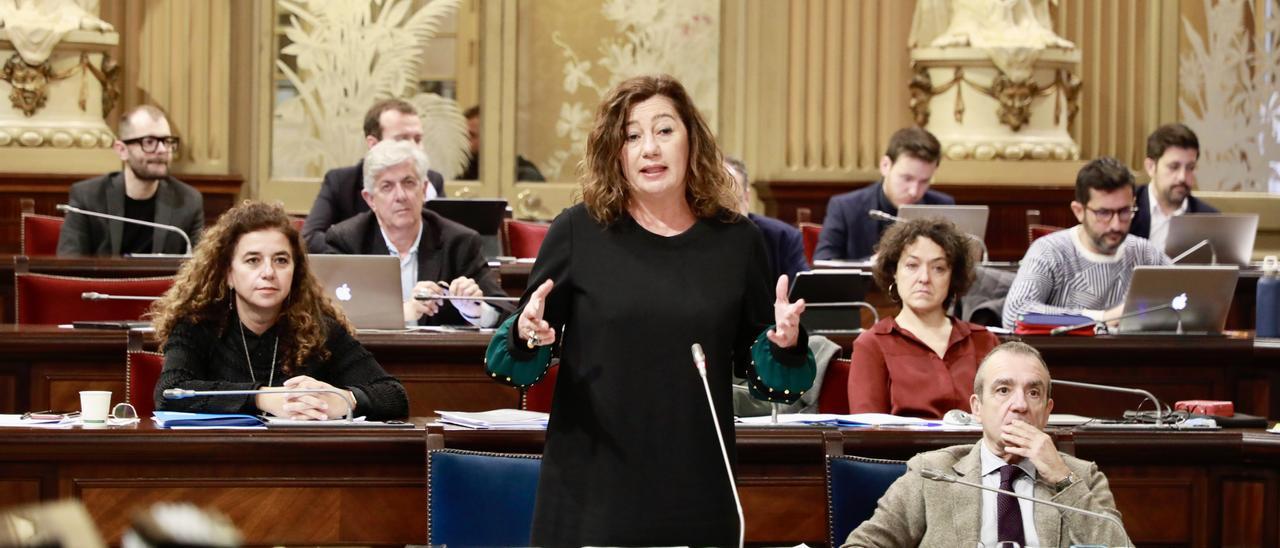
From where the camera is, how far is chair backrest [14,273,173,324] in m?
5.25

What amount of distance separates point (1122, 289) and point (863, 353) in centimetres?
211

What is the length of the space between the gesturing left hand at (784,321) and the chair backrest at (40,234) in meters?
5.21

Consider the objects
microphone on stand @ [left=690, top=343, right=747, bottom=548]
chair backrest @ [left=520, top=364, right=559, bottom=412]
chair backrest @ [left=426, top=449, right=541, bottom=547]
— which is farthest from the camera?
chair backrest @ [left=520, top=364, right=559, bottom=412]

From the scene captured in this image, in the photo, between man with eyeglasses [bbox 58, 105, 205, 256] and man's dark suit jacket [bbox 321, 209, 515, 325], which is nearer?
man's dark suit jacket [bbox 321, 209, 515, 325]

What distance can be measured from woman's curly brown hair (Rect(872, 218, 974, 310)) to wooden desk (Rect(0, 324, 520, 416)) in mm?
1055

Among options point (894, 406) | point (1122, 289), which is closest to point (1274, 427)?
point (894, 406)

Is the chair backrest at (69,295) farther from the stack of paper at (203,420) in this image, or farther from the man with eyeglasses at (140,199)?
the man with eyeglasses at (140,199)

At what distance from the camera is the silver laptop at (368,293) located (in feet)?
16.0

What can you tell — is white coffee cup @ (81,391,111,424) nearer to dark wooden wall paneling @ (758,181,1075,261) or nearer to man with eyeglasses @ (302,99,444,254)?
man with eyeglasses @ (302,99,444,254)

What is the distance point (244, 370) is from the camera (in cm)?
375

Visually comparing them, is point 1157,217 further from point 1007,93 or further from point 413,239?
point 413,239

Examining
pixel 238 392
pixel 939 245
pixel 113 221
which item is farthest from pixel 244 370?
pixel 113 221

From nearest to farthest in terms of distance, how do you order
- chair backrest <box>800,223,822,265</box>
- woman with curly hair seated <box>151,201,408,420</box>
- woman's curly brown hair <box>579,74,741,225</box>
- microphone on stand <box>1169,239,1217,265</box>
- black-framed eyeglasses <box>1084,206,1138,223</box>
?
woman's curly brown hair <box>579,74,741,225</box>, woman with curly hair seated <box>151,201,408,420</box>, black-framed eyeglasses <box>1084,206,1138,223</box>, microphone on stand <box>1169,239,1217,265</box>, chair backrest <box>800,223,822,265</box>

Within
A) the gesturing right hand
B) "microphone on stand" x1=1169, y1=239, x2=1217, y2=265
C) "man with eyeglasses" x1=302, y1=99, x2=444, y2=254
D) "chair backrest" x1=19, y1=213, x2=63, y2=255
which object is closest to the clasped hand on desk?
the gesturing right hand
